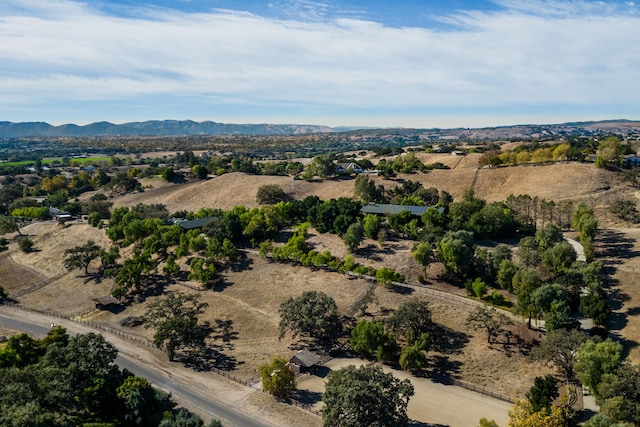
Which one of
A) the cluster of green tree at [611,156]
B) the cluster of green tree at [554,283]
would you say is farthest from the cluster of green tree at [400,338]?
the cluster of green tree at [611,156]

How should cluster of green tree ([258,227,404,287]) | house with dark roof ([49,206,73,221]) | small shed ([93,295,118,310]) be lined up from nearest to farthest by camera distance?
cluster of green tree ([258,227,404,287])
small shed ([93,295,118,310])
house with dark roof ([49,206,73,221])

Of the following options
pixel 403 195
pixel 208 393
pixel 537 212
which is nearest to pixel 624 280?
pixel 537 212

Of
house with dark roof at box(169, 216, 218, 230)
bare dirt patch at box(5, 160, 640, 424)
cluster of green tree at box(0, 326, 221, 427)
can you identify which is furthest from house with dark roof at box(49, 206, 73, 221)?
cluster of green tree at box(0, 326, 221, 427)

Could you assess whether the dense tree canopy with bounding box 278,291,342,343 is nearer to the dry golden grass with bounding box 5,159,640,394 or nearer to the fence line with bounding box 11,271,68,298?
the dry golden grass with bounding box 5,159,640,394

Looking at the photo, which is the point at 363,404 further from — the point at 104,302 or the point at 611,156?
the point at 611,156

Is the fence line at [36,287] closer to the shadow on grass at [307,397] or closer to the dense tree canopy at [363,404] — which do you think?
the shadow on grass at [307,397]

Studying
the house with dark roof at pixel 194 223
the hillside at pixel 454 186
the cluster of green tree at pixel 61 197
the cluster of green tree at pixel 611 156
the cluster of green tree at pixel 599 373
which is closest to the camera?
the cluster of green tree at pixel 599 373
